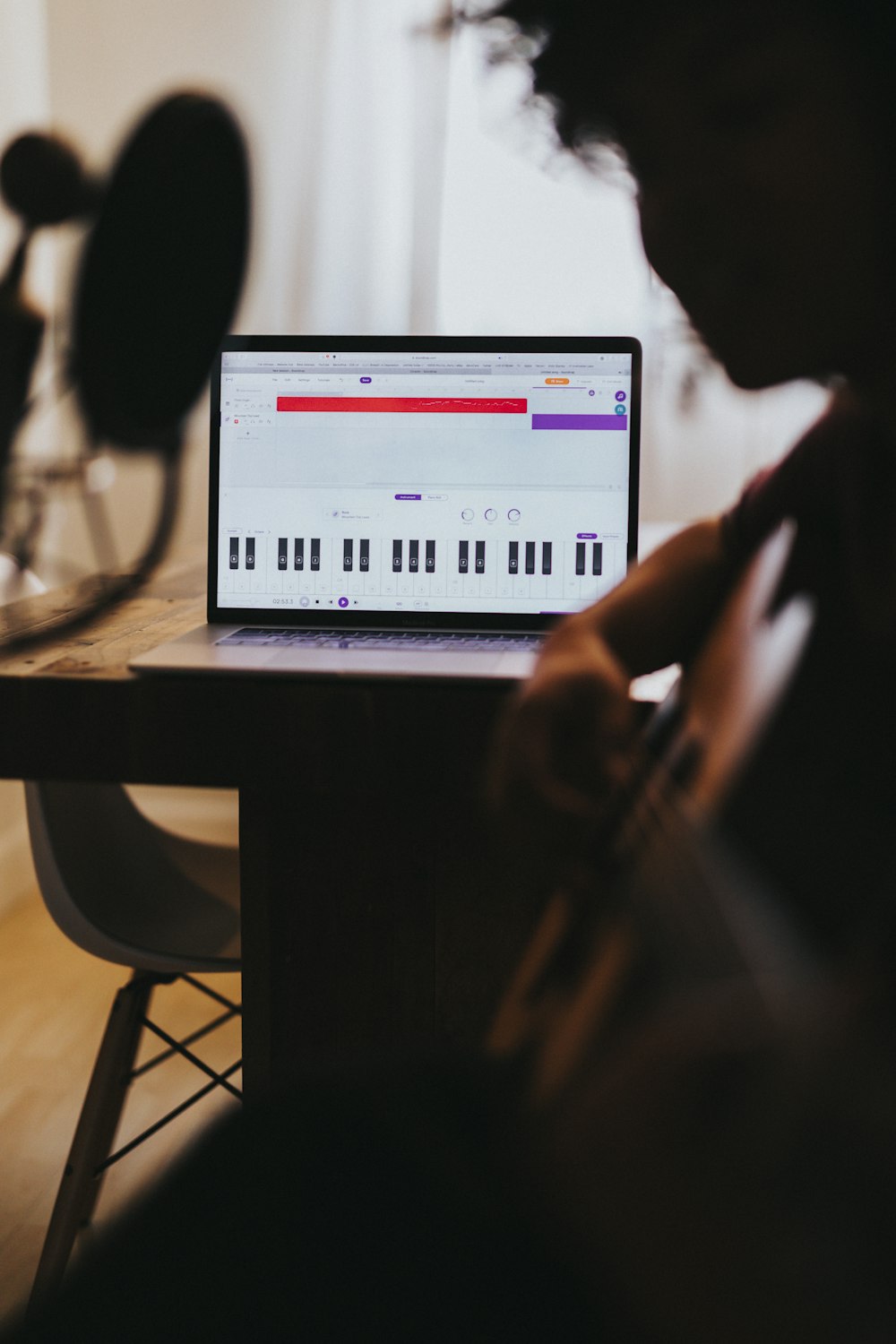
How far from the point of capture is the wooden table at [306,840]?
39.2 inches

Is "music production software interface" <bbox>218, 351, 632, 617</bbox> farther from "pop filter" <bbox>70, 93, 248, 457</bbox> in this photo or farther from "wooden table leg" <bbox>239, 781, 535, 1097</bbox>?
"pop filter" <bbox>70, 93, 248, 457</bbox>

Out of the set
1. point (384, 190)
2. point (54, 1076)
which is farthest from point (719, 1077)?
point (384, 190)

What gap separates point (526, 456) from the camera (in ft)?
4.07

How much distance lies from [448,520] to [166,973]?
58 centimetres

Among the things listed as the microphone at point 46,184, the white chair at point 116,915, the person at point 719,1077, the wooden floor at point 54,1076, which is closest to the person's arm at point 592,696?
the person at point 719,1077

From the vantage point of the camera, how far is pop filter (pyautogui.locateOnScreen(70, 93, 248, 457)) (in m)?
0.64

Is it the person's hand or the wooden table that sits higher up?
the person's hand

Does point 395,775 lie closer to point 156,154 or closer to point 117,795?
point 156,154

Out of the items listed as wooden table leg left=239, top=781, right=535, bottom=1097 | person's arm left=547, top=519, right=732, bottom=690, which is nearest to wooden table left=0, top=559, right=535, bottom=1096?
wooden table leg left=239, top=781, right=535, bottom=1097

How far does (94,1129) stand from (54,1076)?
1.94 feet

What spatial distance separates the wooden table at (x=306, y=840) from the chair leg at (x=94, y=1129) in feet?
0.71

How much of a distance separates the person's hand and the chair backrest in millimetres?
644

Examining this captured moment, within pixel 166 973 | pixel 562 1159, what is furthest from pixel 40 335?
pixel 166 973

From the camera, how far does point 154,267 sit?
2.22ft
